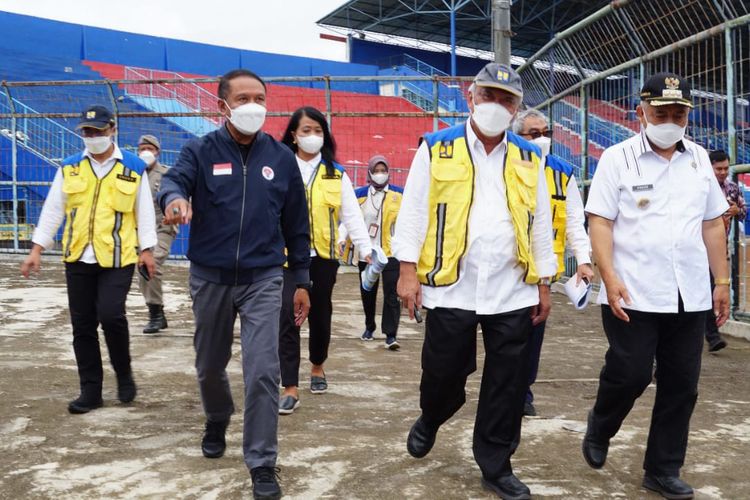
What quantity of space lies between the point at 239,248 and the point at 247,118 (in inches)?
24.4

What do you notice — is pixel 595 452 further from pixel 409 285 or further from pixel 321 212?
pixel 321 212

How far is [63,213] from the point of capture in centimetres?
534

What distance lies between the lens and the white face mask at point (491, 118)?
12.2 feet

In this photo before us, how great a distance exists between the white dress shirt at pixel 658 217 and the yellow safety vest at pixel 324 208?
212 centimetres

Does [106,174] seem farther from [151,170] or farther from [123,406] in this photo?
[151,170]

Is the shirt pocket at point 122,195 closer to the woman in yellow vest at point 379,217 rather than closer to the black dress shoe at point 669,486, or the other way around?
the woman in yellow vest at point 379,217

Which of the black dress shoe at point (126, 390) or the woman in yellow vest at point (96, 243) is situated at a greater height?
the woman in yellow vest at point (96, 243)


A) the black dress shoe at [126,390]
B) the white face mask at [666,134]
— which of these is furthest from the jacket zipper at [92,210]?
the white face mask at [666,134]

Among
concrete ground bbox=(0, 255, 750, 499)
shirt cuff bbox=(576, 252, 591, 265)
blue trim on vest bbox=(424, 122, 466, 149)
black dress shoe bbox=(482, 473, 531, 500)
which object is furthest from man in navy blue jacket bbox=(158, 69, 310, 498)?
shirt cuff bbox=(576, 252, 591, 265)

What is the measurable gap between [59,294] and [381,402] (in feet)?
23.1

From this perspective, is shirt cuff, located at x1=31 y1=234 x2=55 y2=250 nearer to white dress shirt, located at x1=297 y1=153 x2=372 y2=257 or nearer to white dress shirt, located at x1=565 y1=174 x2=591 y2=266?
white dress shirt, located at x1=297 y1=153 x2=372 y2=257

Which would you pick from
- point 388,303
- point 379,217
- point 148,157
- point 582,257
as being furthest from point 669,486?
point 148,157

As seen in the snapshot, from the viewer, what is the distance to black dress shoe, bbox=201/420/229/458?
13.4 ft

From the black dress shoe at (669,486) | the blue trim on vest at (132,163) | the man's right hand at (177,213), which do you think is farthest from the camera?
the blue trim on vest at (132,163)
